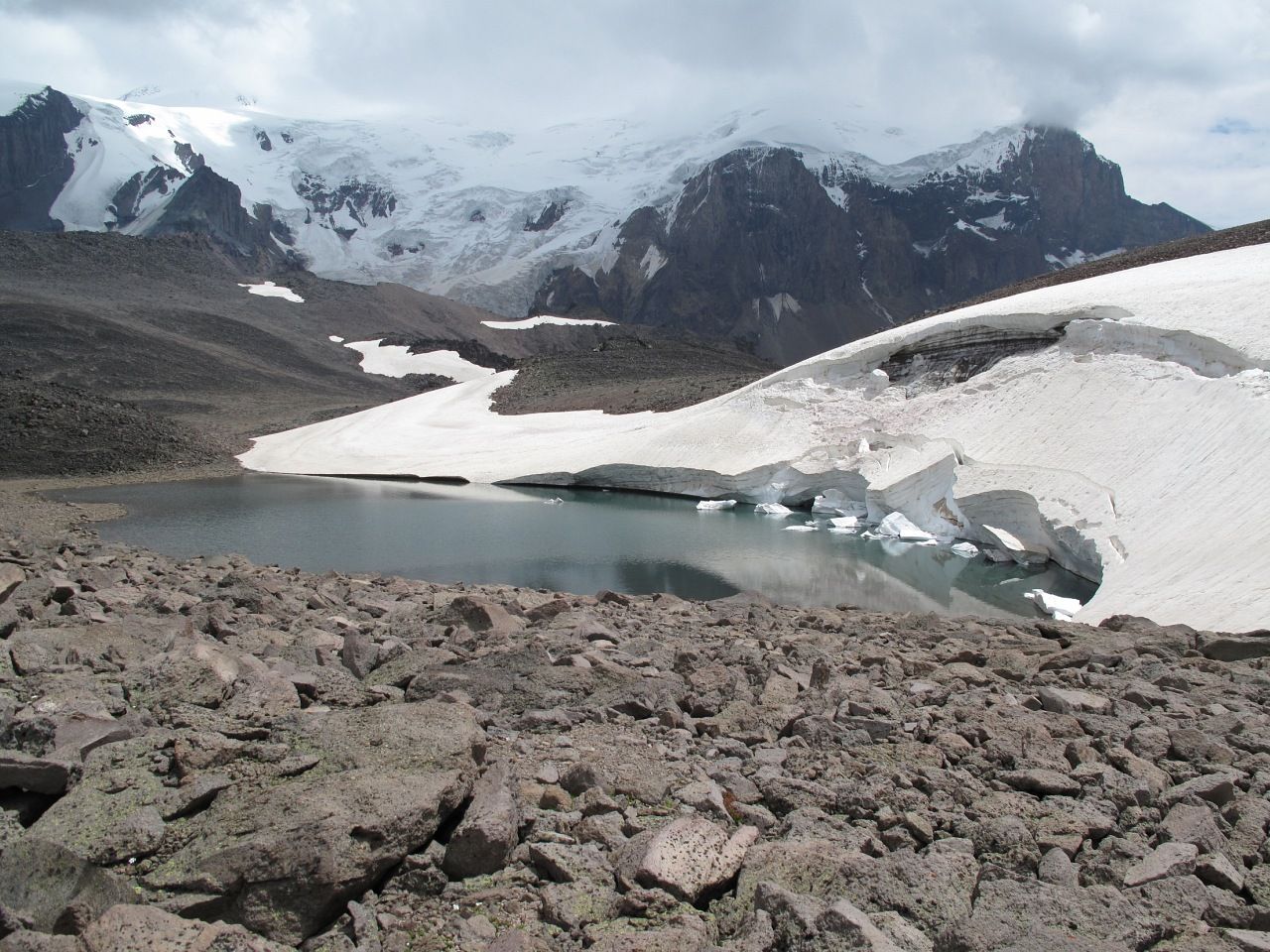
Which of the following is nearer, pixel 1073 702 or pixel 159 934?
pixel 159 934

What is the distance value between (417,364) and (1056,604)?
53.8 metres

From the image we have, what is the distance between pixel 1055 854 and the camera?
322cm

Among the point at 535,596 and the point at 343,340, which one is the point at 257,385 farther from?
the point at 535,596

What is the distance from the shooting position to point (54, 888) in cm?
265

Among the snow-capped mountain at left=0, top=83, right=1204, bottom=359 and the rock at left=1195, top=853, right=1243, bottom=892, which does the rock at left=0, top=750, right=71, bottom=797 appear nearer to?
the rock at left=1195, top=853, right=1243, bottom=892

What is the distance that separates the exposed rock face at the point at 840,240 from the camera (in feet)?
375

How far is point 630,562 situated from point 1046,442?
826 centimetres

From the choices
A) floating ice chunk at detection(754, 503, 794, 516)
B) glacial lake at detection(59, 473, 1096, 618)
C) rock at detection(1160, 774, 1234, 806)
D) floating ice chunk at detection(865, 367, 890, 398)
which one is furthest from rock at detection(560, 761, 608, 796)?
floating ice chunk at detection(865, 367, 890, 398)

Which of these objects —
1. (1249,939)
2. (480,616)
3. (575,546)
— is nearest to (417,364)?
(575,546)

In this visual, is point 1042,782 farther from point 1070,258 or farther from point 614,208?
point 1070,258

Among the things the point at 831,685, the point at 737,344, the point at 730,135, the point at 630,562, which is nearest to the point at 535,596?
the point at 630,562

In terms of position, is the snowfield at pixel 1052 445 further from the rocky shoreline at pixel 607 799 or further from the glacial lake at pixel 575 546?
the rocky shoreline at pixel 607 799

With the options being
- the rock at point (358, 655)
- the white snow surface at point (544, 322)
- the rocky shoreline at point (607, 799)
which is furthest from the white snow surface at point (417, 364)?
the rocky shoreline at point (607, 799)

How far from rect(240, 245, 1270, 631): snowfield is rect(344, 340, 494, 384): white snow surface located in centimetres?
2854
